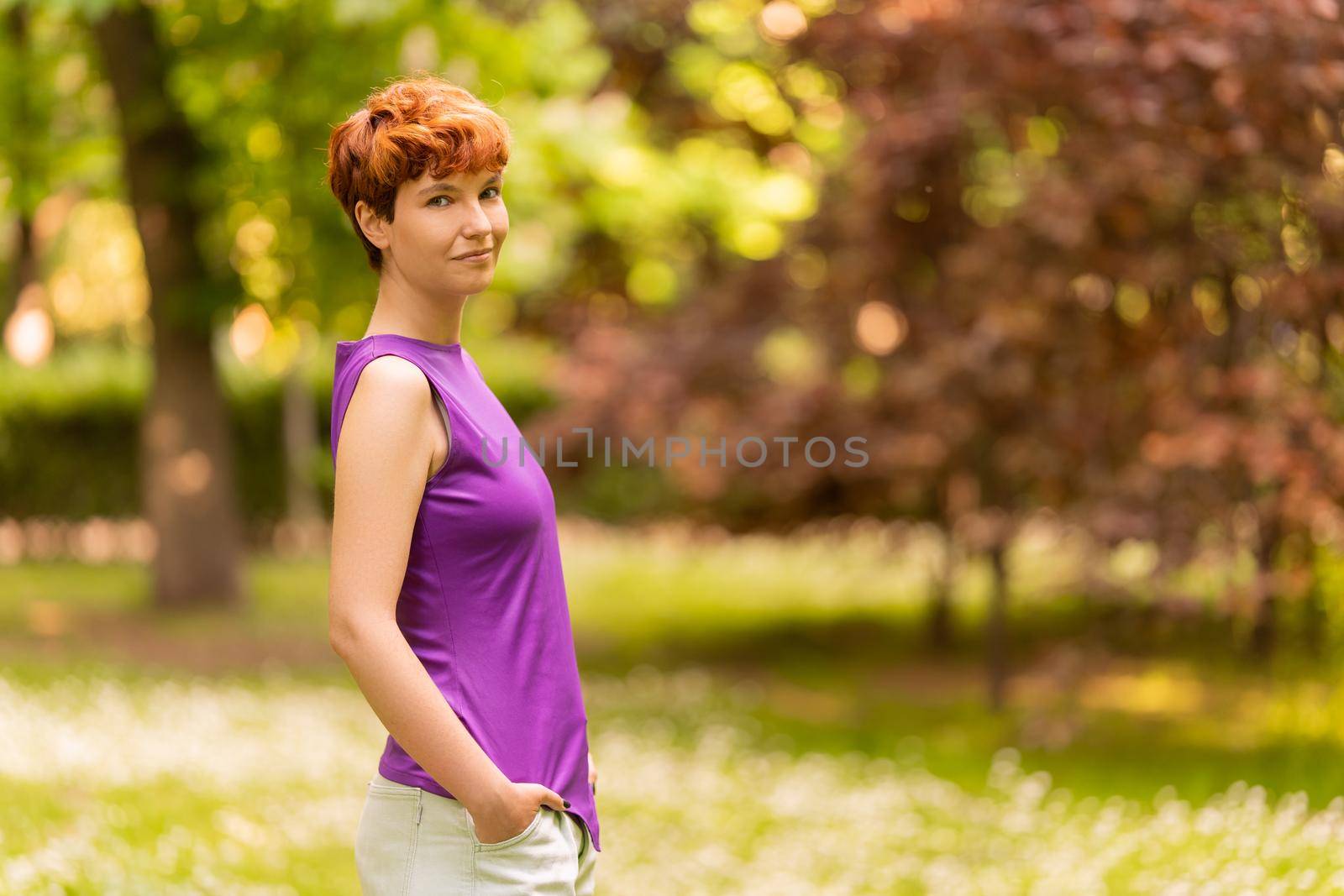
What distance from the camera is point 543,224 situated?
12883mm

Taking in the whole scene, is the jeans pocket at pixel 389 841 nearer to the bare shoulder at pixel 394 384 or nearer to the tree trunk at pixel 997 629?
Answer: the bare shoulder at pixel 394 384

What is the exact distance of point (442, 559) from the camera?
6.61ft

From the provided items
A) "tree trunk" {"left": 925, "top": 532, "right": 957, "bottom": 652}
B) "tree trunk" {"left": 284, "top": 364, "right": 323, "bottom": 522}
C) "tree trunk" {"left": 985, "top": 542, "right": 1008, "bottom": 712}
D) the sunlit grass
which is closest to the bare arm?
the sunlit grass

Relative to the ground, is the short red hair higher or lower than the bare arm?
higher

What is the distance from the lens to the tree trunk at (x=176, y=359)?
1088 cm

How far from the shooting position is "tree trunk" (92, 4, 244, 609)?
35.7 feet

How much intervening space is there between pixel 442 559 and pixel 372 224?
0.52 metres

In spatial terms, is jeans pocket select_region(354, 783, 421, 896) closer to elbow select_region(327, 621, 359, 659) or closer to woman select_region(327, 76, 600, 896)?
woman select_region(327, 76, 600, 896)

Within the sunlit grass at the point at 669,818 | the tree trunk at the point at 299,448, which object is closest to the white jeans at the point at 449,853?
the sunlit grass at the point at 669,818

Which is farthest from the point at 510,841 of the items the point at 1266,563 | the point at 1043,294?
the point at 1043,294

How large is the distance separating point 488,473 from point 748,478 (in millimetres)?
6694

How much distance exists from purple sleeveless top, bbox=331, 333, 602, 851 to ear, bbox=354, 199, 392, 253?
0.48 feet

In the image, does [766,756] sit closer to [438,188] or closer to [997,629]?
[997,629]

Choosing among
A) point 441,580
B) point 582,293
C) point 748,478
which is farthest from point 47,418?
point 441,580
